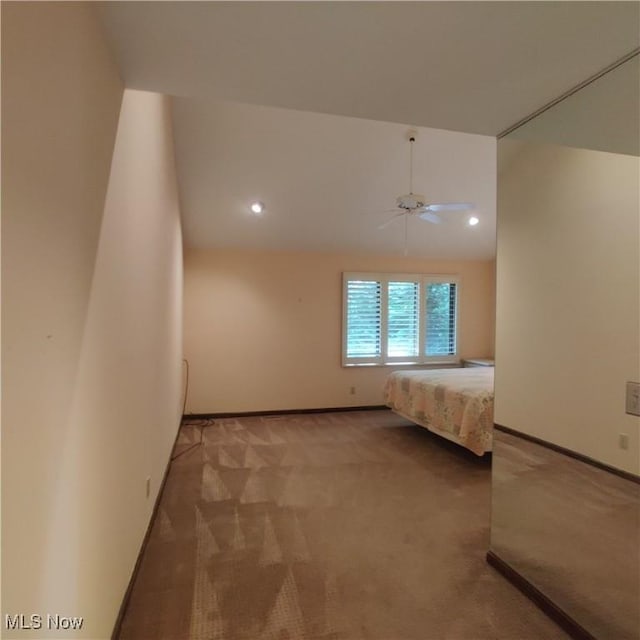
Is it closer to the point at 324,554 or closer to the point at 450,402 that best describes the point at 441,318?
the point at 450,402

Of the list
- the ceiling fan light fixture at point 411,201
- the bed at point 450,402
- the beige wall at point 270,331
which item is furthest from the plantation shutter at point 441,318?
the ceiling fan light fixture at point 411,201

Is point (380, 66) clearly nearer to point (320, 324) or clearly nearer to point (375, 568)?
point (375, 568)

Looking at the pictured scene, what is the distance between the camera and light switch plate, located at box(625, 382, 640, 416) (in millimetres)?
1824

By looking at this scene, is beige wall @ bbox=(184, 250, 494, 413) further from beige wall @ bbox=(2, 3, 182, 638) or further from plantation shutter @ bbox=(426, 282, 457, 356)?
beige wall @ bbox=(2, 3, 182, 638)

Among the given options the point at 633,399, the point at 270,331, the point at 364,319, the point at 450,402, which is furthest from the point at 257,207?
the point at 633,399

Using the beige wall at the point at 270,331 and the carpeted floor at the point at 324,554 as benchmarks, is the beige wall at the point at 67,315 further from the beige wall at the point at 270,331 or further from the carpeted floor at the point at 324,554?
the beige wall at the point at 270,331

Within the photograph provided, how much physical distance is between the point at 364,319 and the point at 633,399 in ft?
13.5

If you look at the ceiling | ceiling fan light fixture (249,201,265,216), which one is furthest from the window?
the ceiling

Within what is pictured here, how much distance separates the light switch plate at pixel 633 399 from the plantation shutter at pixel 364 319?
4.08 m

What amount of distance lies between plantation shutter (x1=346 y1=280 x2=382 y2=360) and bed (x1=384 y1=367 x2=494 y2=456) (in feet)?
3.02

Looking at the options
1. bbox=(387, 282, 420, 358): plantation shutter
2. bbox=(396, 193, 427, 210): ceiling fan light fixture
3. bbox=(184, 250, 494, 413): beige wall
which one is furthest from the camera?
bbox=(387, 282, 420, 358): plantation shutter

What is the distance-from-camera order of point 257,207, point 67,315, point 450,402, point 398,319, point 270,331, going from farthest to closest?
point 398,319
point 270,331
point 257,207
point 450,402
point 67,315

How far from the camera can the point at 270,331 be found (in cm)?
551

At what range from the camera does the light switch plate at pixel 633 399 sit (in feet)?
5.98
